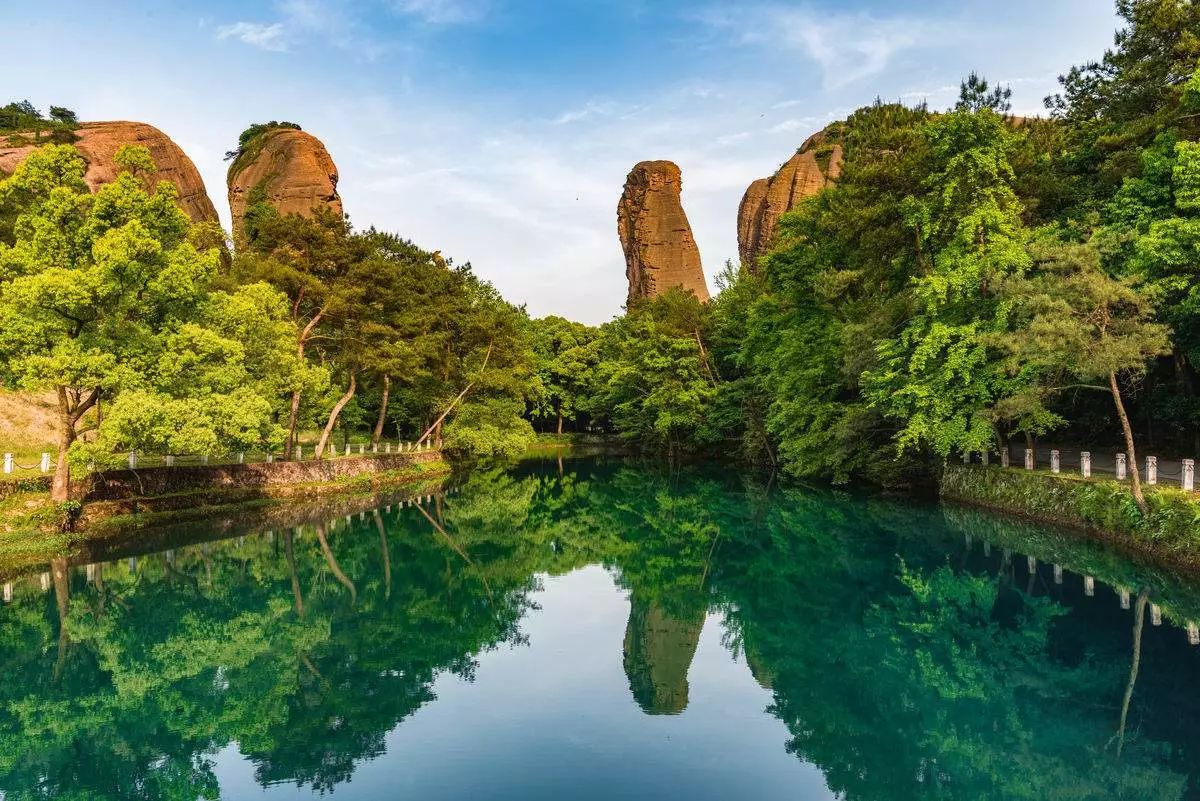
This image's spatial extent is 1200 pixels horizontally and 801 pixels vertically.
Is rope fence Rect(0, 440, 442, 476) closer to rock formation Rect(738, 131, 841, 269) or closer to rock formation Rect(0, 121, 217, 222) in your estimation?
rock formation Rect(0, 121, 217, 222)

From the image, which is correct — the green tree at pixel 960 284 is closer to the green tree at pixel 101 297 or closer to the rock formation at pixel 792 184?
the green tree at pixel 101 297

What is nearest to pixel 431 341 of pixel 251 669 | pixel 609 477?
pixel 609 477

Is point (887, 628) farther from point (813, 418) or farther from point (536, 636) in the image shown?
point (813, 418)

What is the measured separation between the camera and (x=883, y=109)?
2847 cm

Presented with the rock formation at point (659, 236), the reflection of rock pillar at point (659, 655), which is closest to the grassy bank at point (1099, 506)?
the reflection of rock pillar at point (659, 655)

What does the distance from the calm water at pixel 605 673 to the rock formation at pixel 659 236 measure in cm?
7232

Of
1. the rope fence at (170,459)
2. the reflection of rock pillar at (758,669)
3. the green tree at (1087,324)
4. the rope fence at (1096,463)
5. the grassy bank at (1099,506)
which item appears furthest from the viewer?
the rope fence at (170,459)

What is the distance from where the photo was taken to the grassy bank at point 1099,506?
1656 cm

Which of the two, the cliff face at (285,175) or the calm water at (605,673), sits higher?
the cliff face at (285,175)

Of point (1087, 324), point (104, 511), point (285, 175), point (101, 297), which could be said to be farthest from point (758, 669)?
point (285, 175)

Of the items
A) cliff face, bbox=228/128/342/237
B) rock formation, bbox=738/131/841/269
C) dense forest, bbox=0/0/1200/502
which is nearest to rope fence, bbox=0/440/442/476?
dense forest, bbox=0/0/1200/502

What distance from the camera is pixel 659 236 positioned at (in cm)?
9281

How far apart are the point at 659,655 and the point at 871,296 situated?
953 inches

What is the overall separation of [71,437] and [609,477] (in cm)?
2850
